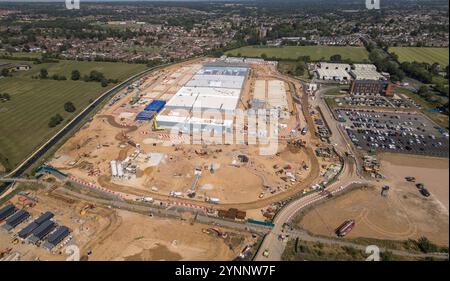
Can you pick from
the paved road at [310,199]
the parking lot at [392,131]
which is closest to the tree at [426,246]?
the paved road at [310,199]

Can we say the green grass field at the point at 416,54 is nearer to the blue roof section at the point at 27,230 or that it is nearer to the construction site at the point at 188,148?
the construction site at the point at 188,148

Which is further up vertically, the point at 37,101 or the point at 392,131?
the point at 37,101

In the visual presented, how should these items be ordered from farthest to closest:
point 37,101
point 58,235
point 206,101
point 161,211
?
point 37,101 → point 206,101 → point 161,211 → point 58,235

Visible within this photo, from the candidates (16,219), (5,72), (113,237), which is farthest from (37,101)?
(113,237)

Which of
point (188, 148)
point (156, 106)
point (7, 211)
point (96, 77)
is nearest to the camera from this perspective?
point (7, 211)

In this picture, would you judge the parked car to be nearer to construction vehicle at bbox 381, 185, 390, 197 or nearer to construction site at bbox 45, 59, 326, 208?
construction vehicle at bbox 381, 185, 390, 197

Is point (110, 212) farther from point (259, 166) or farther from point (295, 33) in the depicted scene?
point (295, 33)

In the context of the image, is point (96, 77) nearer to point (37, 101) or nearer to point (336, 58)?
point (37, 101)
